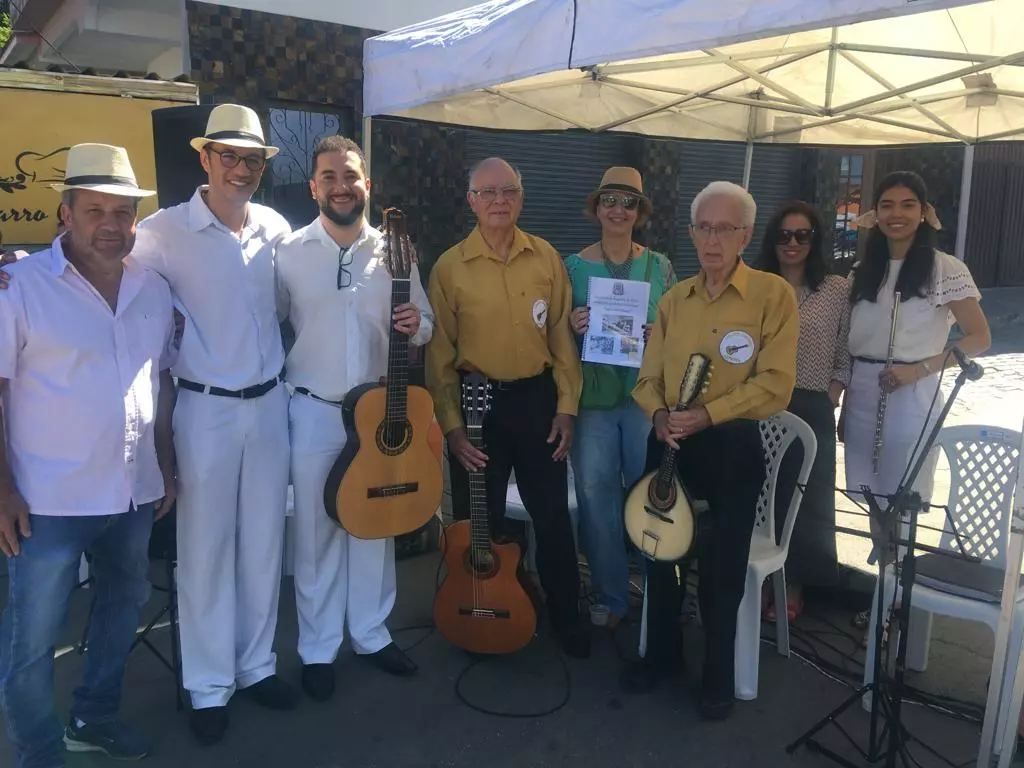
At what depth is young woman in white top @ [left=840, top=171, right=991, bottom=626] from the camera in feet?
11.9

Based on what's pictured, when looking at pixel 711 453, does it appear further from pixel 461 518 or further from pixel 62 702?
pixel 62 702

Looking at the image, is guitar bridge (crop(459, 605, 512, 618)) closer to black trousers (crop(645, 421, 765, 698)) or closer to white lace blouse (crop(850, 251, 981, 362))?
black trousers (crop(645, 421, 765, 698))

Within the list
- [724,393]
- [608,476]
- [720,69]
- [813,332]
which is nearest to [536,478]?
[608,476]

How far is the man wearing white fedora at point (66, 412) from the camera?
2508mm

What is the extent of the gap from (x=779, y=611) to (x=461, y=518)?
1568 mm

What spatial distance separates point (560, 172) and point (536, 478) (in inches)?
246

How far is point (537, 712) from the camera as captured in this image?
332 centimetres

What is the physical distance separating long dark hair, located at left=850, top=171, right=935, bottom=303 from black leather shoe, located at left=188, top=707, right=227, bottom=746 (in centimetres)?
330

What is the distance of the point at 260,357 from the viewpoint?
10.1 ft

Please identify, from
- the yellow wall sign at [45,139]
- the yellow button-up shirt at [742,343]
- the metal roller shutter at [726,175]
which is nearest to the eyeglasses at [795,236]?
the yellow button-up shirt at [742,343]

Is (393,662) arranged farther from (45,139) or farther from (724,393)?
(45,139)

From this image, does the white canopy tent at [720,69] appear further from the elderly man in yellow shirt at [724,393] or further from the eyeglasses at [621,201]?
the elderly man in yellow shirt at [724,393]

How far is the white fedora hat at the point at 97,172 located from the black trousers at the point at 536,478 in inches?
66.4

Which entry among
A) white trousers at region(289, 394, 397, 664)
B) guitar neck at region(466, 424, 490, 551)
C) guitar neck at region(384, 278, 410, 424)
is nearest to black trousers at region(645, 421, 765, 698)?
guitar neck at region(466, 424, 490, 551)
